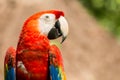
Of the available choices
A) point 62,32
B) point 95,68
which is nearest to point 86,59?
point 95,68

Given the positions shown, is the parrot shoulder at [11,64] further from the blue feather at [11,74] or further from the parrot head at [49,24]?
the parrot head at [49,24]

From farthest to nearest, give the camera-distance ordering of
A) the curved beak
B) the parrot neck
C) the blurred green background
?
the blurred green background, the curved beak, the parrot neck

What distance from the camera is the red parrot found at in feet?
15.7

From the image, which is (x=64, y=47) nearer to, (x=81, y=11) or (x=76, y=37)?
(x=76, y=37)

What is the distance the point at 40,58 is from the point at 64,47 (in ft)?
17.5

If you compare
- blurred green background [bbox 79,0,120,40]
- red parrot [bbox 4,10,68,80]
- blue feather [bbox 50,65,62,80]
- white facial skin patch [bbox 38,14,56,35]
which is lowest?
blue feather [bbox 50,65,62,80]

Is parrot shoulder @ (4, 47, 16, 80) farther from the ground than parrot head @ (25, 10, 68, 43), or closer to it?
closer to it

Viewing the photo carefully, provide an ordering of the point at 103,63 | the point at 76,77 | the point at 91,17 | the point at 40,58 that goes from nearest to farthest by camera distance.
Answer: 1. the point at 40,58
2. the point at 76,77
3. the point at 103,63
4. the point at 91,17

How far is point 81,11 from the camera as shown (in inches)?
440

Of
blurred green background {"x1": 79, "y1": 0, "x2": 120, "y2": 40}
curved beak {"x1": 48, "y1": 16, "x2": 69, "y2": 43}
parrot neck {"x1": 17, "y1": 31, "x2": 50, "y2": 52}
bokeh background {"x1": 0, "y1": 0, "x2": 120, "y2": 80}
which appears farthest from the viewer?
blurred green background {"x1": 79, "y1": 0, "x2": 120, "y2": 40}

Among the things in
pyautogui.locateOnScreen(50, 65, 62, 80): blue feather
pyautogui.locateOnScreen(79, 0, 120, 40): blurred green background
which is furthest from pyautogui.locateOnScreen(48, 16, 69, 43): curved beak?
pyautogui.locateOnScreen(79, 0, 120, 40): blurred green background

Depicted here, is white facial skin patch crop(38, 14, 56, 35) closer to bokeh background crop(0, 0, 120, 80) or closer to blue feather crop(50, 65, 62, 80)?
blue feather crop(50, 65, 62, 80)

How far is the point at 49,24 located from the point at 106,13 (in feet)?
21.3

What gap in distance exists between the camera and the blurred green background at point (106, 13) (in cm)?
1111
